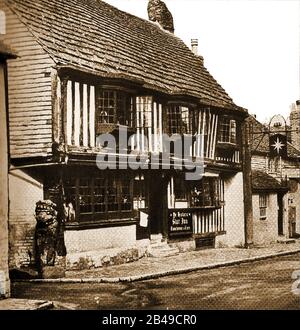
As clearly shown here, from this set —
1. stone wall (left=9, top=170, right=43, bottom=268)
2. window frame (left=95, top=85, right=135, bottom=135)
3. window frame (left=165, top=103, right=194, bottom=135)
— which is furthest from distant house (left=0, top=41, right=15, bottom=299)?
window frame (left=165, top=103, right=194, bottom=135)

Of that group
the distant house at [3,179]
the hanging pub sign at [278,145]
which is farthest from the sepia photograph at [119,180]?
the hanging pub sign at [278,145]

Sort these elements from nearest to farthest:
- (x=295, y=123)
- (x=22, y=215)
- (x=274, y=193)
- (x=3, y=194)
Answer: (x=3, y=194), (x=22, y=215), (x=274, y=193), (x=295, y=123)

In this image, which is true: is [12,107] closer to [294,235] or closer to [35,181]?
[35,181]

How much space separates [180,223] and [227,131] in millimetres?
3835

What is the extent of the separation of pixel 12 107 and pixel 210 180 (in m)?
7.89

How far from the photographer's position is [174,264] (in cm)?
1270

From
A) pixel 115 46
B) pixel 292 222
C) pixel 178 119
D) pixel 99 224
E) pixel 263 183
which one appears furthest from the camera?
pixel 292 222

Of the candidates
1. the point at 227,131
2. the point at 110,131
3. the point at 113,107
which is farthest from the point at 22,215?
the point at 227,131

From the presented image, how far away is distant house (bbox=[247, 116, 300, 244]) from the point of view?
62.0 ft

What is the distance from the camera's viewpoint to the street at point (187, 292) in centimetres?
792

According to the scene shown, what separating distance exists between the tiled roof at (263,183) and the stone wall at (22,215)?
9.68m

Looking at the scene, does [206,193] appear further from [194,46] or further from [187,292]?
[187,292]
